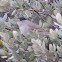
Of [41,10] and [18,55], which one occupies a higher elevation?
[41,10]

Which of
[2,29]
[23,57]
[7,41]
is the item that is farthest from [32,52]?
[2,29]

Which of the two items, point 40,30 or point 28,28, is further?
point 28,28

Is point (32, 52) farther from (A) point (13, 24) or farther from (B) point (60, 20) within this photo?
(A) point (13, 24)

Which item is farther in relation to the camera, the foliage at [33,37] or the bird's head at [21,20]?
the bird's head at [21,20]

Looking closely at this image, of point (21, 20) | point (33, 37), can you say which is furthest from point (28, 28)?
point (33, 37)

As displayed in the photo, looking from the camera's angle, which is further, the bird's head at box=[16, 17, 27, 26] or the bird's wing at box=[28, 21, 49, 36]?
the bird's head at box=[16, 17, 27, 26]

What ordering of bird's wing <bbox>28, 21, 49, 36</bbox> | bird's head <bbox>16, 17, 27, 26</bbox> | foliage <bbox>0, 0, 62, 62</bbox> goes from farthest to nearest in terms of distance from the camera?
bird's head <bbox>16, 17, 27, 26</bbox>
bird's wing <bbox>28, 21, 49, 36</bbox>
foliage <bbox>0, 0, 62, 62</bbox>

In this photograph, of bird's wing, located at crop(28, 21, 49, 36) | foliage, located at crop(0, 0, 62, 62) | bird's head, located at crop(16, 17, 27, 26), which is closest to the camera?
foliage, located at crop(0, 0, 62, 62)

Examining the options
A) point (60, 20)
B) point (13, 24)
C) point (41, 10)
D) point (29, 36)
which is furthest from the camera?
point (13, 24)

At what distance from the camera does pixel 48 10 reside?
4.55 ft

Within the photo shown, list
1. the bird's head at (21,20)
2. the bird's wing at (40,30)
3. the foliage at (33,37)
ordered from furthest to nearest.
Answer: the bird's head at (21,20) < the bird's wing at (40,30) < the foliage at (33,37)

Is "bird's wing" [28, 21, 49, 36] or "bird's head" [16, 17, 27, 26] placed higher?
"bird's head" [16, 17, 27, 26]

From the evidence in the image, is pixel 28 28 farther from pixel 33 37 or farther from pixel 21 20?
pixel 33 37

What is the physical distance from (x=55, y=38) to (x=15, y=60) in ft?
0.83
